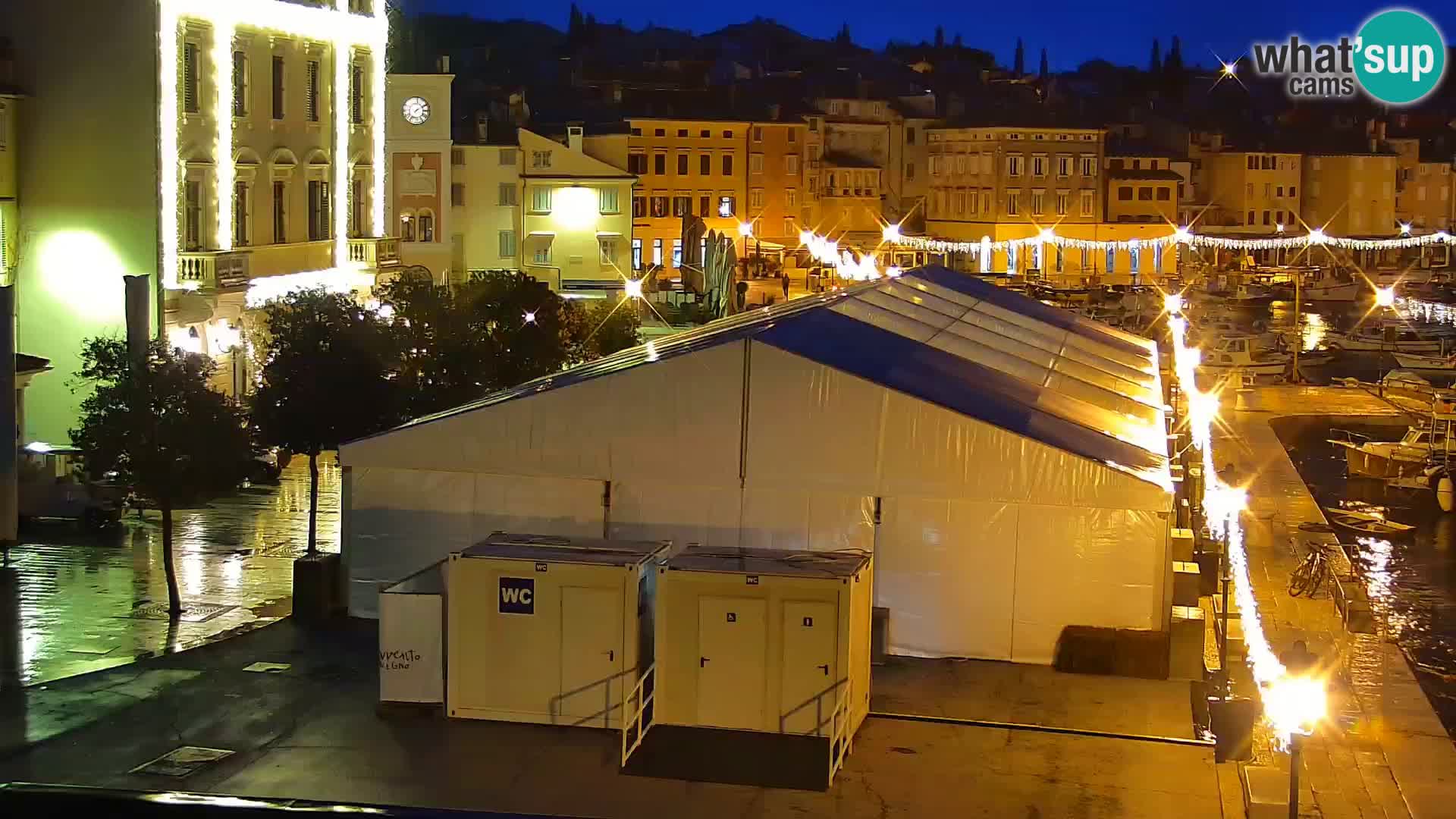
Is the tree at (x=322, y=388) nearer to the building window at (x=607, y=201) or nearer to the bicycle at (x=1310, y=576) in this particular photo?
the bicycle at (x=1310, y=576)

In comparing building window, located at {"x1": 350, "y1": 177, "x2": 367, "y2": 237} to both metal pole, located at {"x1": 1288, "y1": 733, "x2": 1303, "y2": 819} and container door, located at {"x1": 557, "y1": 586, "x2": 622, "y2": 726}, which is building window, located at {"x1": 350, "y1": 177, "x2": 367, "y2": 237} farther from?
metal pole, located at {"x1": 1288, "y1": 733, "x2": 1303, "y2": 819}

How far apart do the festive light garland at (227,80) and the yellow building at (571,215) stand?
22.8 metres

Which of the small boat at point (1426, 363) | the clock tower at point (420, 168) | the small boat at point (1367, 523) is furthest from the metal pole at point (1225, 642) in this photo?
the clock tower at point (420, 168)

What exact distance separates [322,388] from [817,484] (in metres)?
8.02

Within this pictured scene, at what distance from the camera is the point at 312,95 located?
3781cm

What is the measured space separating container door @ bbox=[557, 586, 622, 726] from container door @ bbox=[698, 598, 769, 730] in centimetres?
66

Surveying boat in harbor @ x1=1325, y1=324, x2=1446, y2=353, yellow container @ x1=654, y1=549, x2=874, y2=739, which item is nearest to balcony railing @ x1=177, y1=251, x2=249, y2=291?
yellow container @ x1=654, y1=549, x2=874, y2=739

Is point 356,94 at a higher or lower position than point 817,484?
higher

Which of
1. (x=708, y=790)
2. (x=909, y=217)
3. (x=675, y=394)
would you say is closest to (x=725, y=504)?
(x=675, y=394)

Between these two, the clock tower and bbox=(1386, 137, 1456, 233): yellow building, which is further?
bbox=(1386, 137, 1456, 233): yellow building

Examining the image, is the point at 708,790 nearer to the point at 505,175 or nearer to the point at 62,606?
the point at 62,606

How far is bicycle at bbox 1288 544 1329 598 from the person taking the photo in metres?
22.9

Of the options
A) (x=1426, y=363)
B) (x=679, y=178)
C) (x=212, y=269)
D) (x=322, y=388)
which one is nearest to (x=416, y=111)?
(x=212, y=269)

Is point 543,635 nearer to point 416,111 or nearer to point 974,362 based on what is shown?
point 974,362
